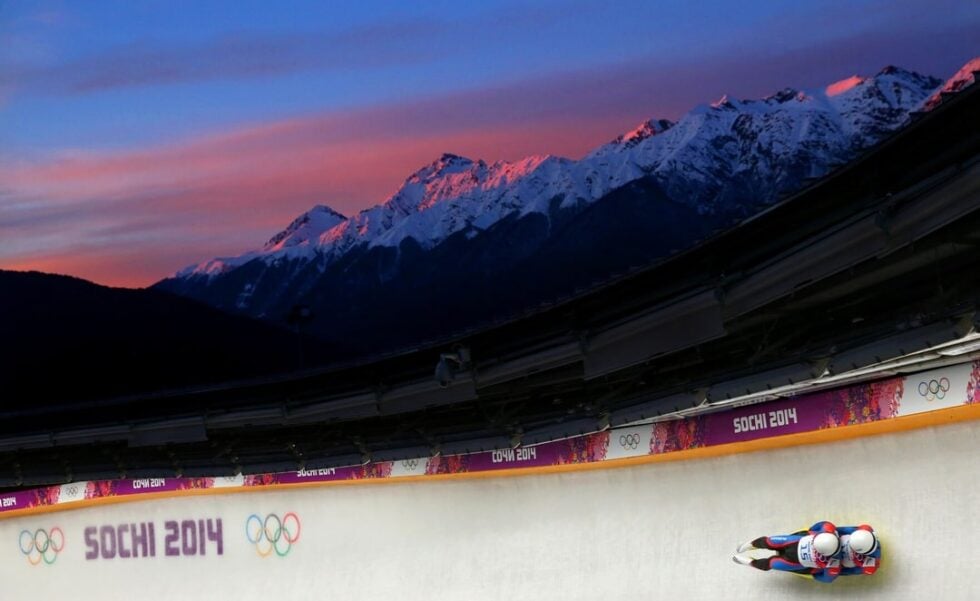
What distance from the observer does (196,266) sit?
16250 cm

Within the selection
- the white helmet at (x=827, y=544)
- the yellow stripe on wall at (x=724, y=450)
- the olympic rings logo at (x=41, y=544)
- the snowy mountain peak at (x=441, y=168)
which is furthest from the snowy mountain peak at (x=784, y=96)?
the white helmet at (x=827, y=544)

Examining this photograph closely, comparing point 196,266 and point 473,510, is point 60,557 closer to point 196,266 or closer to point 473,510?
point 473,510

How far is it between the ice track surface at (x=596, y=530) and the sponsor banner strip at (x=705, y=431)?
42cm

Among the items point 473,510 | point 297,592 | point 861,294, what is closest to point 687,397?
point 861,294

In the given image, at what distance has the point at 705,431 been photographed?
705 inches

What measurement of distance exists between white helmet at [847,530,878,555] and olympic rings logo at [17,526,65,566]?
23.2 metres

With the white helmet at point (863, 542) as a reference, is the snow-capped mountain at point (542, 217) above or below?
above

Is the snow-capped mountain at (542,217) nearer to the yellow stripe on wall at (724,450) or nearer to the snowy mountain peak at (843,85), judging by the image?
the snowy mountain peak at (843,85)

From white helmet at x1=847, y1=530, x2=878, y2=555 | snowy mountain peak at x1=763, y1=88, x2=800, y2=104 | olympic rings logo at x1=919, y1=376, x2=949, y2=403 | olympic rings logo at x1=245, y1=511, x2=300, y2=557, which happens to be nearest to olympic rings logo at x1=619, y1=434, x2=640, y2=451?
white helmet at x1=847, y1=530, x2=878, y2=555

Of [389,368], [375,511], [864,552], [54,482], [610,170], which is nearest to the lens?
[864,552]

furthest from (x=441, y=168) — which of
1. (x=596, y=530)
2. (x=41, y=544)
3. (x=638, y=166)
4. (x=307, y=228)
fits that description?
(x=596, y=530)

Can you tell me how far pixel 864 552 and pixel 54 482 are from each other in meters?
21.8

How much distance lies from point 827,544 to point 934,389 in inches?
96.0

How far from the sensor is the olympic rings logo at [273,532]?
2688cm
